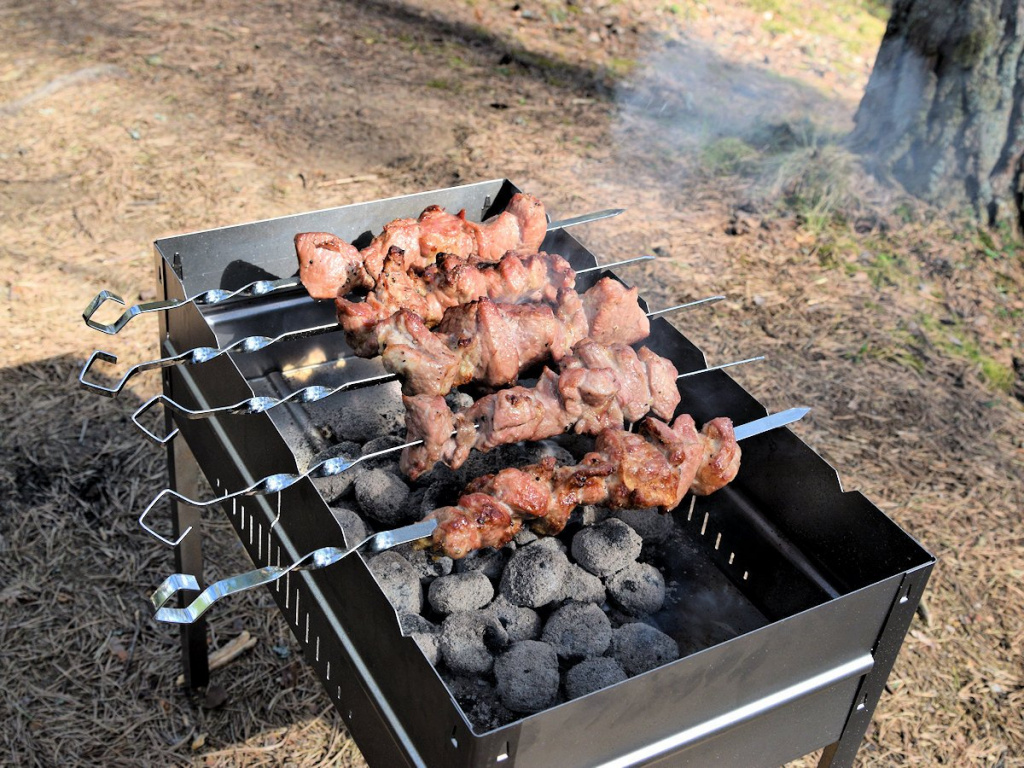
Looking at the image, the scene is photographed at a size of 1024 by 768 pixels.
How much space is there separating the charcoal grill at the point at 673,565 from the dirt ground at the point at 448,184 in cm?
83

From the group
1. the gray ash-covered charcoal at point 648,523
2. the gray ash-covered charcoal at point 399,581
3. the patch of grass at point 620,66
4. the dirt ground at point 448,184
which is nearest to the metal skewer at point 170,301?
the gray ash-covered charcoal at point 399,581

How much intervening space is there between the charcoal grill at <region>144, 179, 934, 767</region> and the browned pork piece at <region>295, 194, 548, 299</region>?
212mm

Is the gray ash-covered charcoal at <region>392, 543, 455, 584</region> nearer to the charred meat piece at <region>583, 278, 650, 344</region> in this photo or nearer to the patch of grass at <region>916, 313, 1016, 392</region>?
the charred meat piece at <region>583, 278, 650, 344</region>

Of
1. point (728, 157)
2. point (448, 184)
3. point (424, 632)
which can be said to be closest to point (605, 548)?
point (424, 632)

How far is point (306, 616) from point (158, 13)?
6.64 m

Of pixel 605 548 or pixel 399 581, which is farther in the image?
pixel 605 548

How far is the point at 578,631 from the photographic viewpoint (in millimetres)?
2434

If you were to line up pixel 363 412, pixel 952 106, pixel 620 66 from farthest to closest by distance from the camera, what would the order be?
pixel 620 66 → pixel 952 106 → pixel 363 412

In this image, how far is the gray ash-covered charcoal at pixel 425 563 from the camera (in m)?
2.55

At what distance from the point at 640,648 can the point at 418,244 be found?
1.39 m

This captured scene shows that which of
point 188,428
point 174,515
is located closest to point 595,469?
point 188,428

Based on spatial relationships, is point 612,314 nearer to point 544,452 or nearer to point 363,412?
point 544,452

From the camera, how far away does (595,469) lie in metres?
2.46

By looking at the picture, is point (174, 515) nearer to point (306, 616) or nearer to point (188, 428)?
point (188, 428)
